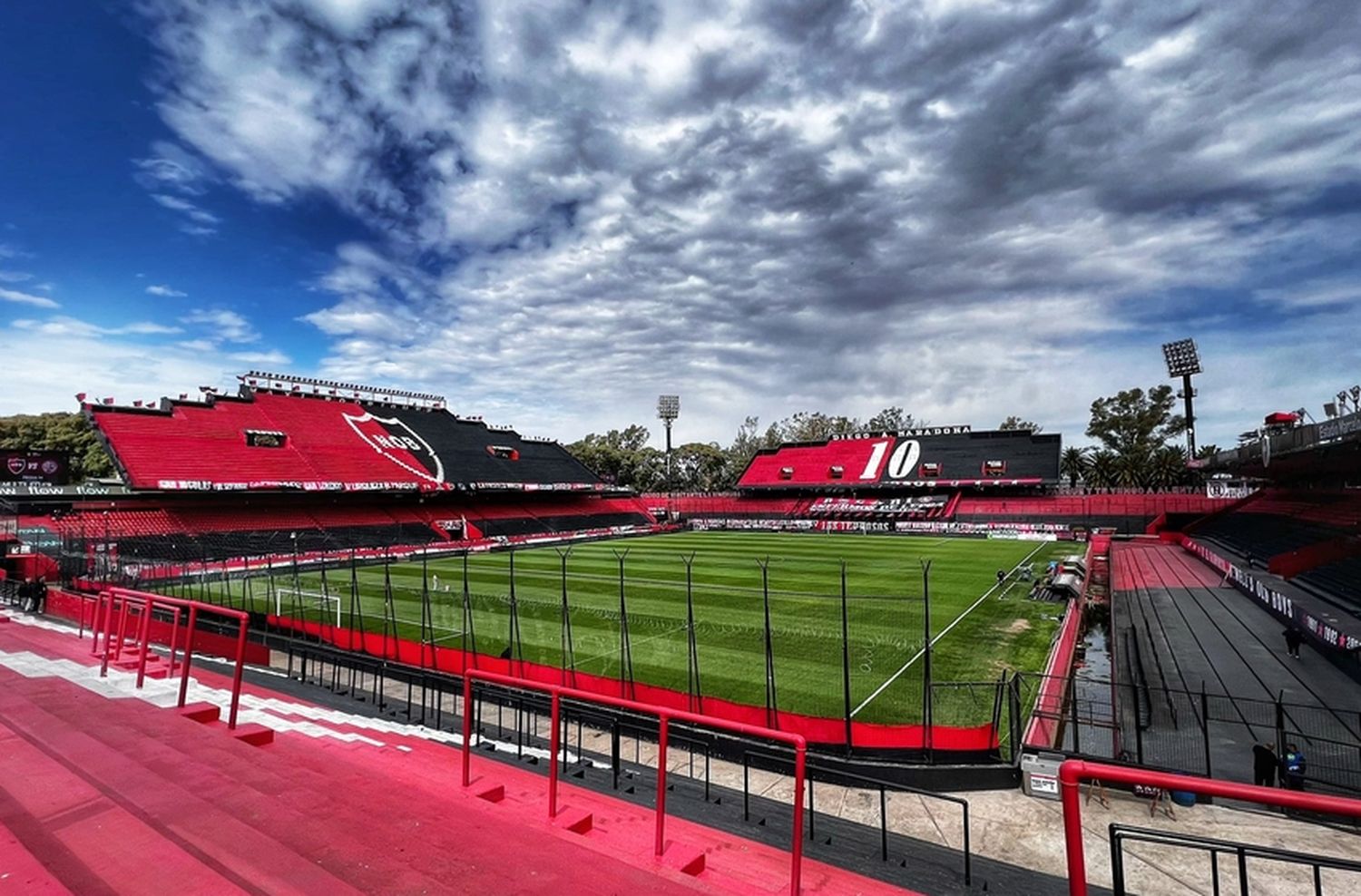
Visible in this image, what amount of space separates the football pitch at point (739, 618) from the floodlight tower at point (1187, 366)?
170 feet

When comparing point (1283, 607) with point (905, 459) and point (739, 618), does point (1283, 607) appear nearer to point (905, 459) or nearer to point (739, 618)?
point (739, 618)

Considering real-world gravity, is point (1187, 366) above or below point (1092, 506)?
above

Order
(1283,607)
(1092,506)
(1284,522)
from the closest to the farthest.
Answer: (1283,607)
(1284,522)
(1092,506)

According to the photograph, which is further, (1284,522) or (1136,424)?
(1136,424)

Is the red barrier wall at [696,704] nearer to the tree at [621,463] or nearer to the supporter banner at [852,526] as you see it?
the supporter banner at [852,526]

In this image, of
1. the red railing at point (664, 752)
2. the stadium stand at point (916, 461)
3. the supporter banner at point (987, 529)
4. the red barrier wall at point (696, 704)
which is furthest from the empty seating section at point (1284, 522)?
the red railing at point (664, 752)

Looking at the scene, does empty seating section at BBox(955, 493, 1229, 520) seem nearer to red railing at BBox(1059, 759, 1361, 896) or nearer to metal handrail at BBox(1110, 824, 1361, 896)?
metal handrail at BBox(1110, 824, 1361, 896)

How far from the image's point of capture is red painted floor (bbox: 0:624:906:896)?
3766 millimetres


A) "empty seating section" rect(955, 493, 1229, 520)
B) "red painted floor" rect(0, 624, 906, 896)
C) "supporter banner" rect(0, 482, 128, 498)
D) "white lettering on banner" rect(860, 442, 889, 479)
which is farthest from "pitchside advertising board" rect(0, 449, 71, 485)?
"empty seating section" rect(955, 493, 1229, 520)

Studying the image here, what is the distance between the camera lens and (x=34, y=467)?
4384 cm

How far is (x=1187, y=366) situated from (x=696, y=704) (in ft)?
283

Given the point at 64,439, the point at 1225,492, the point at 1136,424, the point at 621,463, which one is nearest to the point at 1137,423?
the point at 1136,424

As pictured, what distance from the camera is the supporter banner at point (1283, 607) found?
16969 mm

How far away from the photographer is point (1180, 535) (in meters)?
50.7
